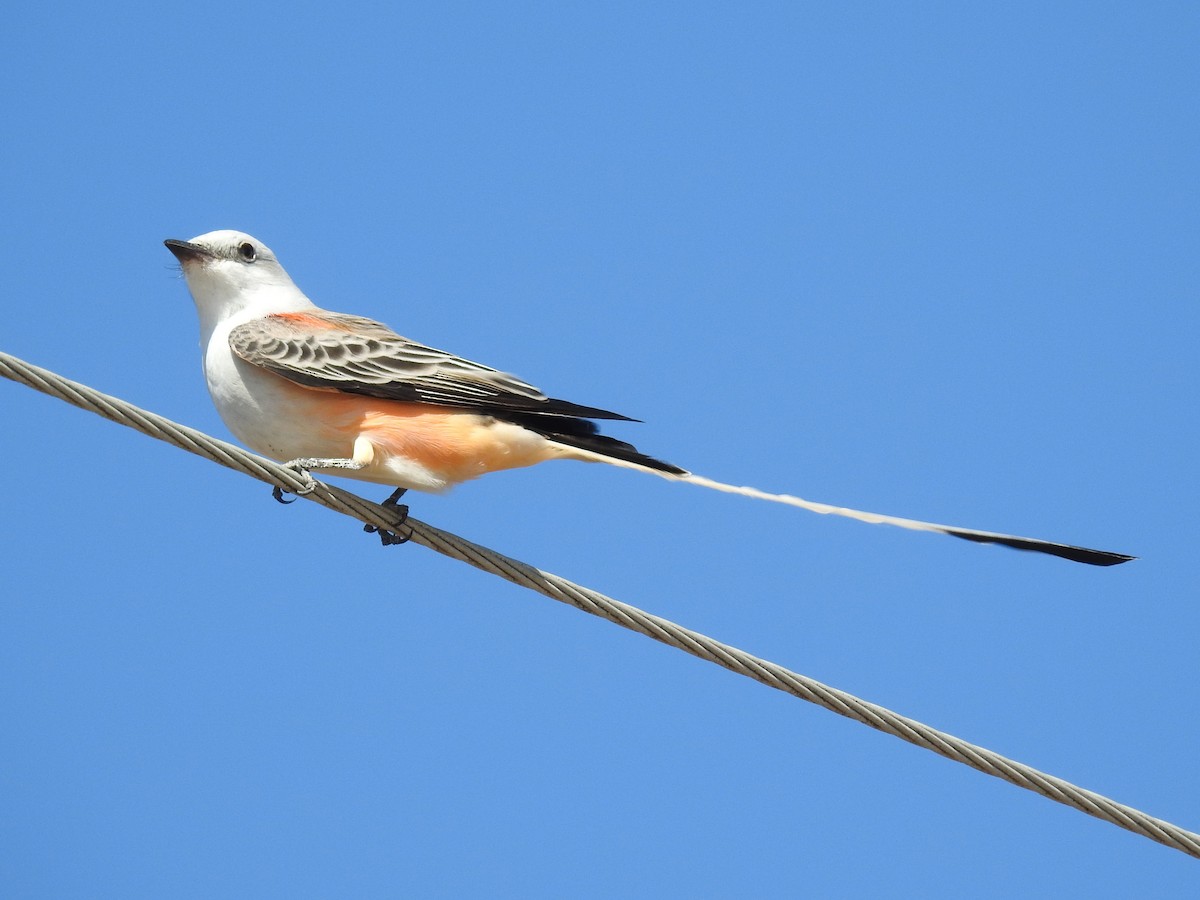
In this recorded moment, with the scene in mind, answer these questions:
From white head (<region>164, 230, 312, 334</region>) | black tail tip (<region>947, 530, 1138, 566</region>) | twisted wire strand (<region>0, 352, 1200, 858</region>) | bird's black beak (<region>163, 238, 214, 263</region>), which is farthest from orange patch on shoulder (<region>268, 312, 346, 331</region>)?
black tail tip (<region>947, 530, 1138, 566</region>)

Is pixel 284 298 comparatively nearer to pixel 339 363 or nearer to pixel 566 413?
pixel 339 363

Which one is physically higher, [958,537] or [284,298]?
[284,298]

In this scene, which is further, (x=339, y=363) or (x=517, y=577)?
(x=339, y=363)

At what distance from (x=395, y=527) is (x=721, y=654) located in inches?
54.5

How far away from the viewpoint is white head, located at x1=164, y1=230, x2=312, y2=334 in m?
6.38

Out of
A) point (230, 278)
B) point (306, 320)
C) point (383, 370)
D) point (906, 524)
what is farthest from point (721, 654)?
point (230, 278)

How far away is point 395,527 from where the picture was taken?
5.07 metres

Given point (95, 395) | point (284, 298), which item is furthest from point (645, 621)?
point (284, 298)

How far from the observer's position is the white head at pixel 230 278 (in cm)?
638

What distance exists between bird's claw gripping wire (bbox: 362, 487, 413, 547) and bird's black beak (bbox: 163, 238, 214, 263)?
1.60m

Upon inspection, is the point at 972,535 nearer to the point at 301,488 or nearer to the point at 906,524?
the point at 906,524

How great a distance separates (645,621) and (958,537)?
42.9 inches

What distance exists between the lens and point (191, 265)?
649 cm

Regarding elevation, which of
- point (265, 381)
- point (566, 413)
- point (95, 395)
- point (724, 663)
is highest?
point (566, 413)
